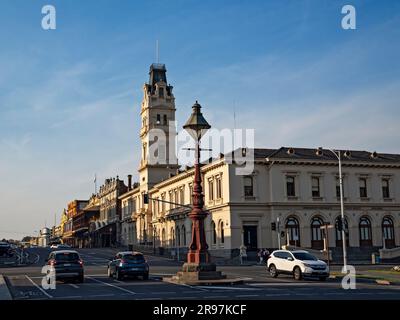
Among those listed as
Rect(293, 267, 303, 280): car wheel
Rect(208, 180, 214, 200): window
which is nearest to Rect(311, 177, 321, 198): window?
Rect(208, 180, 214, 200): window

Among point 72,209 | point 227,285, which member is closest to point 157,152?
point 227,285

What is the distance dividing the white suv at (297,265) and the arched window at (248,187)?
2813 cm

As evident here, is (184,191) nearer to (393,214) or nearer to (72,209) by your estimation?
(393,214)

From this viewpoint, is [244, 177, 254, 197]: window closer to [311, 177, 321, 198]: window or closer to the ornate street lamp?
[311, 177, 321, 198]: window

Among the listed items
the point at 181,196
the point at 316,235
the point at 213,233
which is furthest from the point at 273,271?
the point at 181,196

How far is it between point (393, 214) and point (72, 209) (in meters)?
138

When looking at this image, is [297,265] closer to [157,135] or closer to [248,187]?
[248,187]

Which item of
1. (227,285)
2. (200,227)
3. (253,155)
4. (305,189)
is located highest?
(253,155)

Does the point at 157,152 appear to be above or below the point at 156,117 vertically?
below

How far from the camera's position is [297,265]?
30.0 m

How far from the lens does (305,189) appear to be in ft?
203

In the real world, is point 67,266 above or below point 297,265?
above

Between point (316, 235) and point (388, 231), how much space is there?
9954mm
